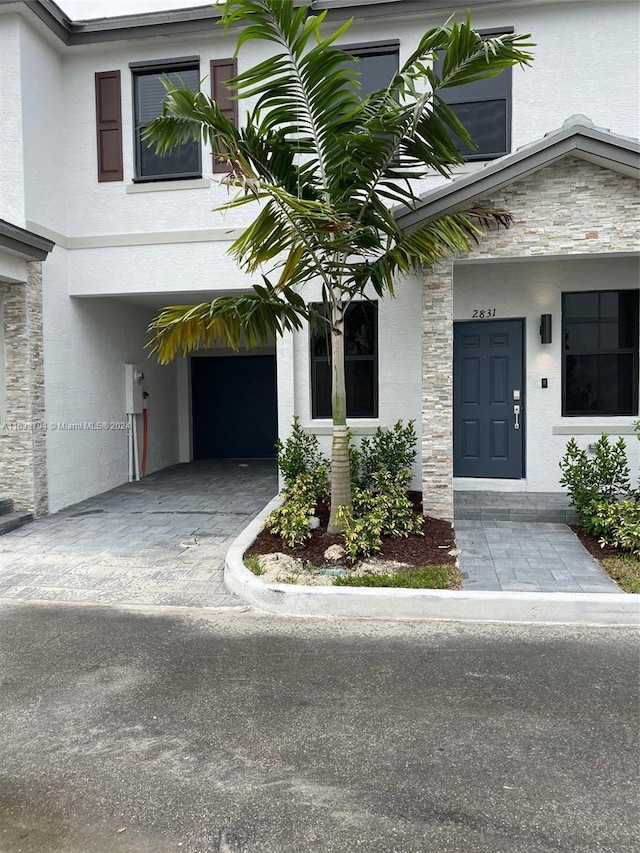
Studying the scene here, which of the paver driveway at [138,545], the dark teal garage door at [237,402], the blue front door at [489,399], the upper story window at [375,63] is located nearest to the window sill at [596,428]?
the blue front door at [489,399]

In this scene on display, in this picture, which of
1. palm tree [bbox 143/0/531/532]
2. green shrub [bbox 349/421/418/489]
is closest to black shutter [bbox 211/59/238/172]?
palm tree [bbox 143/0/531/532]

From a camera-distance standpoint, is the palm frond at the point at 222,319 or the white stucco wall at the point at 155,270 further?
the white stucco wall at the point at 155,270

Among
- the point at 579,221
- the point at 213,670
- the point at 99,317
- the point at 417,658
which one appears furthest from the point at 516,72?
the point at 213,670

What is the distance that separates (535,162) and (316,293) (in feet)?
11.6

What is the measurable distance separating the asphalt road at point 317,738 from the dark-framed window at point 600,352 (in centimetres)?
445

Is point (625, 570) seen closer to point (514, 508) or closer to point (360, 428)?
point (514, 508)

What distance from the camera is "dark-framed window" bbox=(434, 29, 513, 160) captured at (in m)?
8.80

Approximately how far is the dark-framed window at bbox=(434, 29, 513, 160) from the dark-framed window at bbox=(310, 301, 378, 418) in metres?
2.68

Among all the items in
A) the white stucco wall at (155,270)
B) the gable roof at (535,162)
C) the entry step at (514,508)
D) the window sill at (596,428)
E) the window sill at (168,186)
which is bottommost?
the entry step at (514,508)

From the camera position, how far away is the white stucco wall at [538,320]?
8438mm

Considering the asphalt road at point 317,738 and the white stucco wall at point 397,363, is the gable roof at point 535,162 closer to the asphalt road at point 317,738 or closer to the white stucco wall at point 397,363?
the white stucco wall at point 397,363

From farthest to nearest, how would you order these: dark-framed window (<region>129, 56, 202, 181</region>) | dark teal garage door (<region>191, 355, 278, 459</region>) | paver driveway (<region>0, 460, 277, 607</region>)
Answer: dark teal garage door (<region>191, 355, 278, 459</region>)
dark-framed window (<region>129, 56, 202, 181</region>)
paver driveway (<region>0, 460, 277, 607</region>)

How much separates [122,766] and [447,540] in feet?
14.2

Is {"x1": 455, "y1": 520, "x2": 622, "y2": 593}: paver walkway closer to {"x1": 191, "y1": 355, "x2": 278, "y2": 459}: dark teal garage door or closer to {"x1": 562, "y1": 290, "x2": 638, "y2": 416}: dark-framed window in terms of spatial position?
{"x1": 562, "y1": 290, "x2": 638, "y2": 416}: dark-framed window
